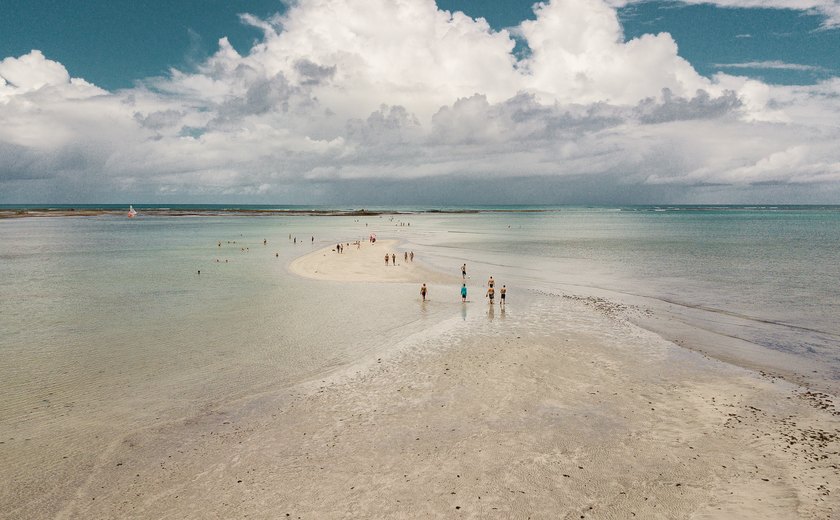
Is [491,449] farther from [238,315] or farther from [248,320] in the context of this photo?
[238,315]

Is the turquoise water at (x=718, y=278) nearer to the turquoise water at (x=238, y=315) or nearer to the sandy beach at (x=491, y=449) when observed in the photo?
the turquoise water at (x=238, y=315)

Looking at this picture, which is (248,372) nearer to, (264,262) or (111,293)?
(111,293)

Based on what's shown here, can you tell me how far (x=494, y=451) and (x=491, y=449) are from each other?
0.13m

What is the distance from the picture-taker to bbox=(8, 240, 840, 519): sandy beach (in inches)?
450

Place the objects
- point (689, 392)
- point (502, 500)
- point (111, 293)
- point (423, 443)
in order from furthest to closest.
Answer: point (111, 293), point (689, 392), point (423, 443), point (502, 500)

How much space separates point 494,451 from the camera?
1381 centimetres

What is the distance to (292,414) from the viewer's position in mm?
16438

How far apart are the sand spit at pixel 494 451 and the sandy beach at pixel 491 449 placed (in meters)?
0.05

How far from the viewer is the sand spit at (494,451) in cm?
1144

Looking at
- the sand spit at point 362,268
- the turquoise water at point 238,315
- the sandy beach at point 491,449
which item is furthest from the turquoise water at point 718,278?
the sandy beach at point 491,449

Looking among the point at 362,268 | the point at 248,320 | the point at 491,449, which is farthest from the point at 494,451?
the point at 362,268

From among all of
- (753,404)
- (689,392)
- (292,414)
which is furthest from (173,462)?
(753,404)

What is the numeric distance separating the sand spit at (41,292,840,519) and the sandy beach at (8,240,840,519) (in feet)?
0.16

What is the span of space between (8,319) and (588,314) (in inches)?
1450
